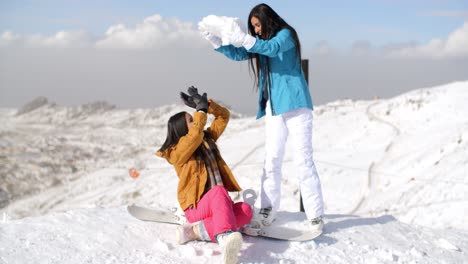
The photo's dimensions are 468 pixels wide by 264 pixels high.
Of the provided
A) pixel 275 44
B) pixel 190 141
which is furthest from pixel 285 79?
pixel 190 141

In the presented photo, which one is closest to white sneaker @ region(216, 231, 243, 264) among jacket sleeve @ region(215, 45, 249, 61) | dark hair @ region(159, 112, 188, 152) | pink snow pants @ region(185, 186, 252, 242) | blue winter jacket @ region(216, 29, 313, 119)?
pink snow pants @ region(185, 186, 252, 242)

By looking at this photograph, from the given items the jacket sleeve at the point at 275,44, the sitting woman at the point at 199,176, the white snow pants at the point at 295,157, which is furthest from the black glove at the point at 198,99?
the white snow pants at the point at 295,157

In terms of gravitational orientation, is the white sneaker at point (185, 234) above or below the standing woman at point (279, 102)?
below

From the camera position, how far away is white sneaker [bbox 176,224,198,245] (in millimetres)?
3871

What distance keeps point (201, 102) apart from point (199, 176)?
2.02 feet

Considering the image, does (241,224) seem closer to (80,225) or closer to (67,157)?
(80,225)

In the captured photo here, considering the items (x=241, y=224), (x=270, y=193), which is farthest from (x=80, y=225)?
(x=270, y=193)

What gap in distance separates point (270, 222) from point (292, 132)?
2.75 feet

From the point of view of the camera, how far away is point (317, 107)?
64.4 ft

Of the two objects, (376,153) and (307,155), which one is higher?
(307,155)

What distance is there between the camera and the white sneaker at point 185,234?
3871 millimetres

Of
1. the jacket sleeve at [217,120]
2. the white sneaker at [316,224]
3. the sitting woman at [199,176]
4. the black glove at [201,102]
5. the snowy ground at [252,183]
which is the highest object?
the black glove at [201,102]

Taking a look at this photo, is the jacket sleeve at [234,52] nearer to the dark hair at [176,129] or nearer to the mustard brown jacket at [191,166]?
the mustard brown jacket at [191,166]

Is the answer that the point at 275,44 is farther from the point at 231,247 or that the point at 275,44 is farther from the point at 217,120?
the point at 231,247
